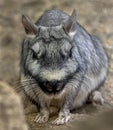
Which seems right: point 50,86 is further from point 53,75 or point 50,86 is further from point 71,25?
point 71,25

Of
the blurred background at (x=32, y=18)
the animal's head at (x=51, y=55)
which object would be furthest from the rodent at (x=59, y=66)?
the blurred background at (x=32, y=18)

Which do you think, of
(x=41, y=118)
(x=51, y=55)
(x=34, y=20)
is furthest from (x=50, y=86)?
(x=34, y=20)

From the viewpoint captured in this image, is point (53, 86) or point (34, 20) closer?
point (53, 86)

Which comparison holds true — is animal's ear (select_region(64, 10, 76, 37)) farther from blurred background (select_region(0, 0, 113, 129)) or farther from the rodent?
blurred background (select_region(0, 0, 113, 129))

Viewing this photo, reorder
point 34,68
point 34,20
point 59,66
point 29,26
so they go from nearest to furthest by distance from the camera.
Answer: point 59,66, point 34,68, point 29,26, point 34,20

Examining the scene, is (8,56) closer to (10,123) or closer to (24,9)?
(24,9)

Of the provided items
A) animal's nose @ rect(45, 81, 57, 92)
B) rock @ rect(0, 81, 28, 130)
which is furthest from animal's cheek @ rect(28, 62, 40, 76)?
rock @ rect(0, 81, 28, 130)
